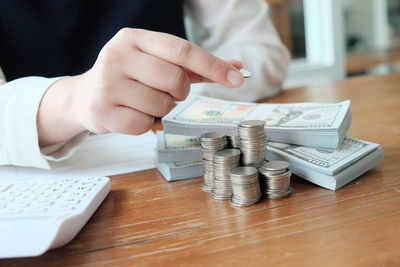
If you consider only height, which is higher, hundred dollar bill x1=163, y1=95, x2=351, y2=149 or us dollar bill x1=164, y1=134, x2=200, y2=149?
hundred dollar bill x1=163, y1=95, x2=351, y2=149

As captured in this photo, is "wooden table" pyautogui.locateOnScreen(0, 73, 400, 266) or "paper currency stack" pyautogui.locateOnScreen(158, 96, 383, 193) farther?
"paper currency stack" pyautogui.locateOnScreen(158, 96, 383, 193)

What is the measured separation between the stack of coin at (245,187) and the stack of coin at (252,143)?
0.04m

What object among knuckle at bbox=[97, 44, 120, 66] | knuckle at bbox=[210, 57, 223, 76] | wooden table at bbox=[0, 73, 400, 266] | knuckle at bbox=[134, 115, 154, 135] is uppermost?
knuckle at bbox=[97, 44, 120, 66]

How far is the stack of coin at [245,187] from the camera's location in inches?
20.8

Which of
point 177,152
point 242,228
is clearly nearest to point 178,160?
point 177,152

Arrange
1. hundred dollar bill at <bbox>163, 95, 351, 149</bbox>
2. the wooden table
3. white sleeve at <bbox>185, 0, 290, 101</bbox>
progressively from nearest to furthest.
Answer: the wooden table
hundred dollar bill at <bbox>163, 95, 351, 149</bbox>
white sleeve at <bbox>185, 0, 290, 101</bbox>

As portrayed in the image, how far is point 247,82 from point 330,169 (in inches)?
27.5

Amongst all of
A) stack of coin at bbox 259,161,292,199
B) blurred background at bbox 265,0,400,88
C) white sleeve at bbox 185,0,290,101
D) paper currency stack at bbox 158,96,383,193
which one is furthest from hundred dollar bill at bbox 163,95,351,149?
blurred background at bbox 265,0,400,88

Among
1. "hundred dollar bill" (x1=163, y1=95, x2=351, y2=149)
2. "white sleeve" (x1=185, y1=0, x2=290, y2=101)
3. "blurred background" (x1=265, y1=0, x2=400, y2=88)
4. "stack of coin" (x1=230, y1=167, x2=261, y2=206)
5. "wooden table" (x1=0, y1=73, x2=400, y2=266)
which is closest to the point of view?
"wooden table" (x1=0, y1=73, x2=400, y2=266)

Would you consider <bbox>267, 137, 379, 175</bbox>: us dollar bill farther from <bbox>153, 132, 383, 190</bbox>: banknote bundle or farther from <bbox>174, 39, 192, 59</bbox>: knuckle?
<bbox>174, 39, 192, 59</bbox>: knuckle

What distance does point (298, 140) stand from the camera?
651 millimetres

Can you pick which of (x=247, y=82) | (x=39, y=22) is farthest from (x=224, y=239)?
(x=39, y=22)

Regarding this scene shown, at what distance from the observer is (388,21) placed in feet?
14.0

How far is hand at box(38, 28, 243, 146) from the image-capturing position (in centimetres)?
59
